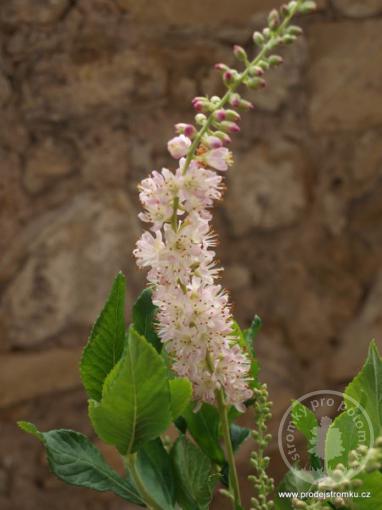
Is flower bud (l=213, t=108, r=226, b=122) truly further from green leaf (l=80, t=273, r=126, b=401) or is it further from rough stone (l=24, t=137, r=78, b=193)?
rough stone (l=24, t=137, r=78, b=193)

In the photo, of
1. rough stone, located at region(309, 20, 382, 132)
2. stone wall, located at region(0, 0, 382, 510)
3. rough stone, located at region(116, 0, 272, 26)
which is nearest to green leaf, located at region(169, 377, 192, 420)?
stone wall, located at region(0, 0, 382, 510)

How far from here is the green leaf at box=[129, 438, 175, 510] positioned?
23.7 inches

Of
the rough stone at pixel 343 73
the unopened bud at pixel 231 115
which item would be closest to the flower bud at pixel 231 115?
the unopened bud at pixel 231 115

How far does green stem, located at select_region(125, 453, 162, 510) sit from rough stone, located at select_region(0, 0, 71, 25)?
970 mm

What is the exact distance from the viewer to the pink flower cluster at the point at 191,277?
558 mm

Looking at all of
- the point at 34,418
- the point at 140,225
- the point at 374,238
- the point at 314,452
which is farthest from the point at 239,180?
the point at 314,452

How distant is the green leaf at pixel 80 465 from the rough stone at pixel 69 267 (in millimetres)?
881

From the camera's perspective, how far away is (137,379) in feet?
1.71

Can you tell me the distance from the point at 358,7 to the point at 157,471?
1309 mm

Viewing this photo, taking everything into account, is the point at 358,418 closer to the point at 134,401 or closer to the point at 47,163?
the point at 134,401

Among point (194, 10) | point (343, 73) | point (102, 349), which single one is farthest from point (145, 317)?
point (343, 73)

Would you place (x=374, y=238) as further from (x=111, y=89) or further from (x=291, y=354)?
(x=111, y=89)

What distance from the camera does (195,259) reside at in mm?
Answer: 562

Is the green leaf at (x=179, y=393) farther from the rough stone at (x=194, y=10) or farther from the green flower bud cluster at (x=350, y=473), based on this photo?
the rough stone at (x=194, y=10)
